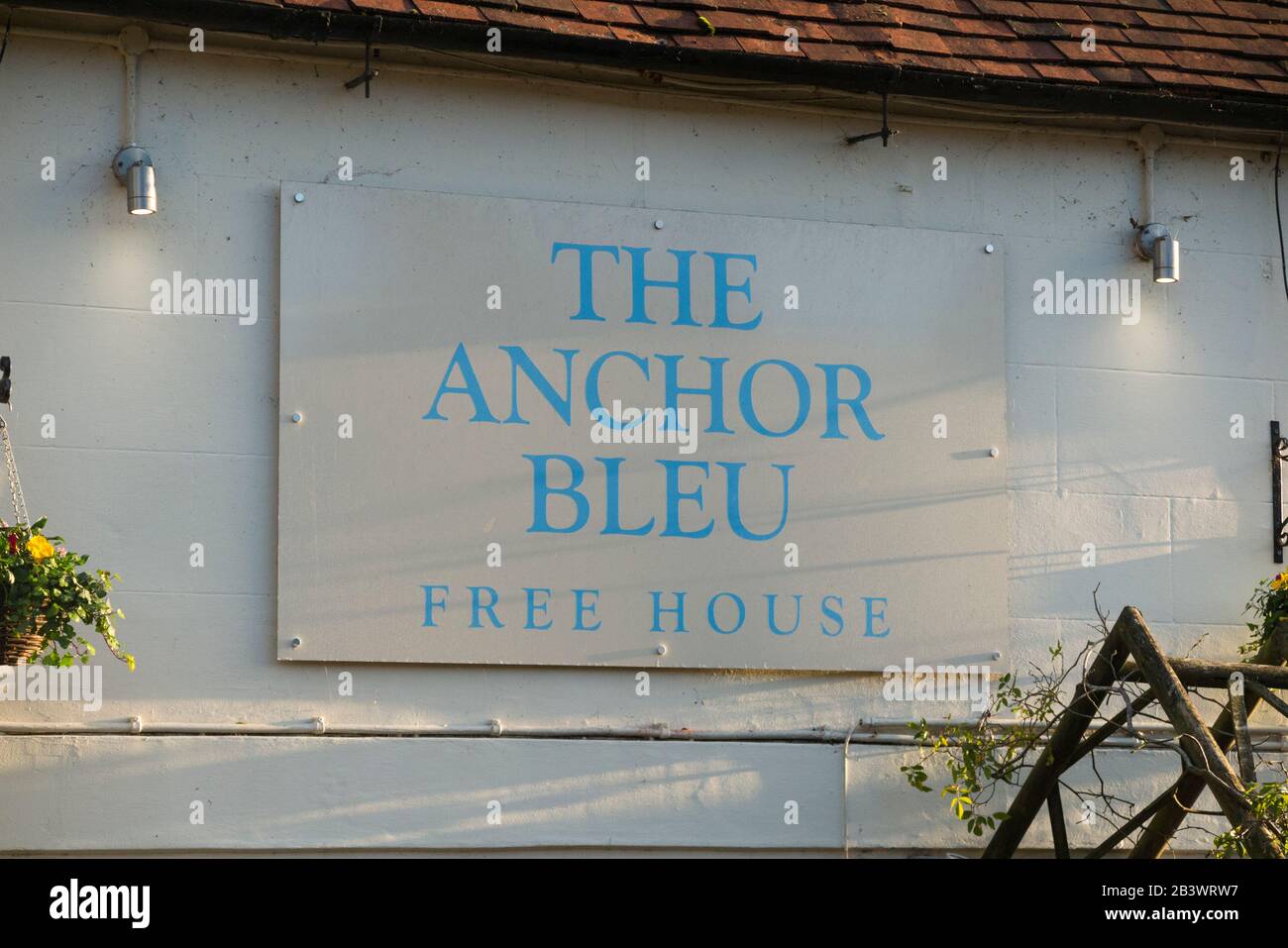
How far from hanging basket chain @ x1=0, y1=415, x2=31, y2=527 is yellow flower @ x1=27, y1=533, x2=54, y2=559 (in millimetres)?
436

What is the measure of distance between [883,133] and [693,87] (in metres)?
0.82

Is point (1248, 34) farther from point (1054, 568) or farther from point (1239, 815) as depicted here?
point (1239, 815)

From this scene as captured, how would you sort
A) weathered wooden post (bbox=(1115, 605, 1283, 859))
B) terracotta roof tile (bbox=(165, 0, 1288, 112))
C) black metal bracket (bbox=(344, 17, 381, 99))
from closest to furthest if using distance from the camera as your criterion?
weathered wooden post (bbox=(1115, 605, 1283, 859))
black metal bracket (bbox=(344, 17, 381, 99))
terracotta roof tile (bbox=(165, 0, 1288, 112))

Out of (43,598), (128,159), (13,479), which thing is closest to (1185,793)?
(43,598)

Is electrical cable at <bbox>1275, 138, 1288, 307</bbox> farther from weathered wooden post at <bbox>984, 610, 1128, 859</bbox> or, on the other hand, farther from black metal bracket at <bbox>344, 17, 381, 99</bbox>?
black metal bracket at <bbox>344, 17, 381, 99</bbox>

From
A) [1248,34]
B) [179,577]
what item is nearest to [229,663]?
[179,577]

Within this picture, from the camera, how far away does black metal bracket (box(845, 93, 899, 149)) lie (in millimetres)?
7379

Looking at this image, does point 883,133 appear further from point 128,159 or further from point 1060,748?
point 128,159

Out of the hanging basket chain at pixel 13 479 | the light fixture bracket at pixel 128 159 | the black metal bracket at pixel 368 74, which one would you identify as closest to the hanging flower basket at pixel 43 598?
the hanging basket chain at pixel 13 479

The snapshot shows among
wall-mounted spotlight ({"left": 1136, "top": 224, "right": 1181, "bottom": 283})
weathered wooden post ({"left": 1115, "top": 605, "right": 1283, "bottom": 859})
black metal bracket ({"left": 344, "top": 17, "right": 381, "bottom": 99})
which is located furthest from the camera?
wall-mounted spotlight ({"left": 1136, "top": 224, "right": 1181, "bottom": 283})

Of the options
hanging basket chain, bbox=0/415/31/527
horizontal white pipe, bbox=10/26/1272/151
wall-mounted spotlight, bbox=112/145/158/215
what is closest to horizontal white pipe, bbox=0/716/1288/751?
hanging basket chain, bbox=0/415/31/527

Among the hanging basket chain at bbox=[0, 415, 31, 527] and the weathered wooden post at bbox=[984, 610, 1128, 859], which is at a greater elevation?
the hanging basket chain at bbox=[0, 415, 31, 527]

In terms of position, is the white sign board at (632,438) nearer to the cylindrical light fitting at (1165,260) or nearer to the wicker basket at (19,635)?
the cylindrical light fitting at (1165,260)

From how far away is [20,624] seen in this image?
19.3 feet
